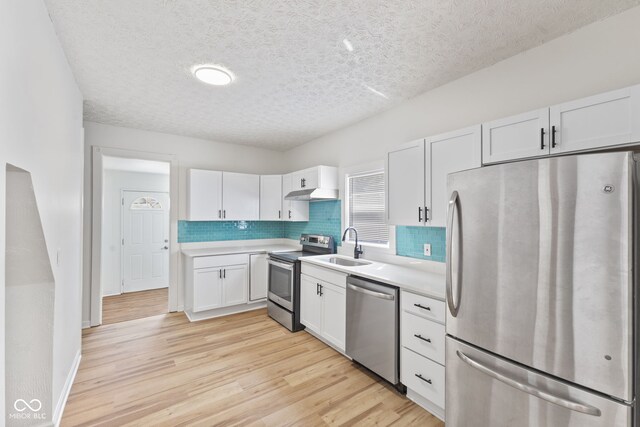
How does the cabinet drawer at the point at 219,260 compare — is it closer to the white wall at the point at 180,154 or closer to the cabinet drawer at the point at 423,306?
the white wall at the point at 180,154

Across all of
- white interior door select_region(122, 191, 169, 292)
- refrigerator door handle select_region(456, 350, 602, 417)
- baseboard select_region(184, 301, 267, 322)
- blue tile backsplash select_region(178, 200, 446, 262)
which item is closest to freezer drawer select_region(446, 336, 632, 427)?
refrigerator door handle select_region(456, 350, 602, 417)

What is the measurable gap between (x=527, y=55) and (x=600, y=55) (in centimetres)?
42

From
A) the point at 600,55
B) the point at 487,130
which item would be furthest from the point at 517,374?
the point at 600,55

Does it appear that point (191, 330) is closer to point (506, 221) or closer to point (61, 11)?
point (61, 11)

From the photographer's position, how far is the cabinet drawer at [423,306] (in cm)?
198

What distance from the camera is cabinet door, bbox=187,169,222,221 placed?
412 cm

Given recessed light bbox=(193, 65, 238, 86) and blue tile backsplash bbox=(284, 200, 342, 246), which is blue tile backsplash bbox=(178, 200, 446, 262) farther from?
recessed light bbox=(193, 65, 238, 86)

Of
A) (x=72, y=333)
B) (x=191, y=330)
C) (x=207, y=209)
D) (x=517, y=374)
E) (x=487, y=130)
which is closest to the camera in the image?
(x=517, y=374)

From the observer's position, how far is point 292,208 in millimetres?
4488

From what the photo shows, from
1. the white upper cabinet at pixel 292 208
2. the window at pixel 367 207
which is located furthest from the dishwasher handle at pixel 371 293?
the white upper cabinet at pixel 292 208

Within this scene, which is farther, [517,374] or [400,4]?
[400,4]

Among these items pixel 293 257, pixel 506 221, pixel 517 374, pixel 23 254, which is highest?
pixel 506 221

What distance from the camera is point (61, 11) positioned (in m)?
1.70

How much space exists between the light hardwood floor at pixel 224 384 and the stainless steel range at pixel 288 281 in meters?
0.24
